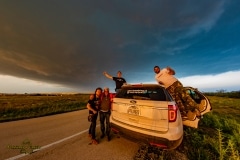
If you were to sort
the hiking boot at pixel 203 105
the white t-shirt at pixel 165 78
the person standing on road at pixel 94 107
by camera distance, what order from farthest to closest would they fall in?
the white t-shirt at pixel 165 78 → the hiking boot at pixel 203 105 → the person standing on road at pixel 94 107

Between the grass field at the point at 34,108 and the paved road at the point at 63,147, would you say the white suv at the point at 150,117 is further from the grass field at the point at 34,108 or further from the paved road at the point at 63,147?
the grass field at the point at 34,108

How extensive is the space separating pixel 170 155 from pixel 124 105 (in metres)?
1.83

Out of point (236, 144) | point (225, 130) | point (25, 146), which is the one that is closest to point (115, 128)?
point (25, 146)

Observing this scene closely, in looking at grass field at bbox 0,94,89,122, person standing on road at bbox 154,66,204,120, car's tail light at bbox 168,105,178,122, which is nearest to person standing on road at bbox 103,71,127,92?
Answer: person standing on road at bbox 154,66,204,120

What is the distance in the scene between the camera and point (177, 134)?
3.65m

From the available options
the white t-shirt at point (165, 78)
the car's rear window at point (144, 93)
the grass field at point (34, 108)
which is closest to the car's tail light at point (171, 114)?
the car's rear window at point (144, 93)

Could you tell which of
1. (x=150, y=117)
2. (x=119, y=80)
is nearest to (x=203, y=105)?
(x=150, y=117)

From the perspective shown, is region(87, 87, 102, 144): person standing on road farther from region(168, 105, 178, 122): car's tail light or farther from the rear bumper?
region(168, 105, 178, 122): car's tail light

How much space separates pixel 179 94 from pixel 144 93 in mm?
2088

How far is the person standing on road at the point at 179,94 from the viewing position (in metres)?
5.04

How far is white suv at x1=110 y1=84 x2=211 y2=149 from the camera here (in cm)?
362

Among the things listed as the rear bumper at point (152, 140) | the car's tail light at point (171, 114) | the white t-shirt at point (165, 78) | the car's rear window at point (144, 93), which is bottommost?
the rear bumper at point (152, 140)

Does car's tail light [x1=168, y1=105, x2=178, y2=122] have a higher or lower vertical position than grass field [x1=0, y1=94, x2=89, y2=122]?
higher

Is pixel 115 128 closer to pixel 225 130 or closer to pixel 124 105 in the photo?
pixel 124 105
